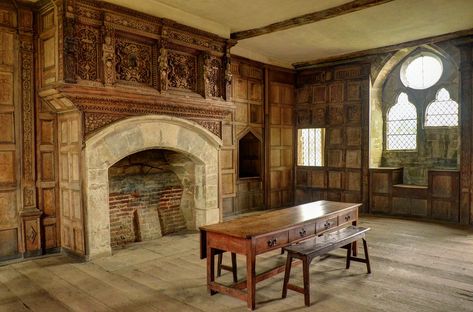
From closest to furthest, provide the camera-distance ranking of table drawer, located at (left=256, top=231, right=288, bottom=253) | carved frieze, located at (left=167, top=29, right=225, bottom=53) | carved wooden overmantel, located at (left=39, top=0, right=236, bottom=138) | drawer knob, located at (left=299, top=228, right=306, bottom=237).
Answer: table drawer, located at (left=256, top=231, right=288, bottom=253) < drawer knob, located at (left=299, top=228, right=306, bottom=237) < carved wooden overmantel, located at (left=39, top=0, right=236, bottom=138) < carved frieze, located at (left=167, top=29, right=225, bottom=53)

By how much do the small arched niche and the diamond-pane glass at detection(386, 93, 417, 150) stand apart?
2.96 m

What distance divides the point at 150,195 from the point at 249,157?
2959 millimetres

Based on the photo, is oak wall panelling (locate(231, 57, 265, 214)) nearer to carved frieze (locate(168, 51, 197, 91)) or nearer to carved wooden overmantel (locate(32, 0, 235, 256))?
carved frieze (locate(168, 51, 197, 91))

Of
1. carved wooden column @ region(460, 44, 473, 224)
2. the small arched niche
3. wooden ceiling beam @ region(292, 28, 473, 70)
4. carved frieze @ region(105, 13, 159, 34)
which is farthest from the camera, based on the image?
the small arched niche

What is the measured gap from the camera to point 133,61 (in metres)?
5.29

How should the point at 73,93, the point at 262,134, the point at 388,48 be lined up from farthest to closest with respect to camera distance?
the point at 262,134, the point at 388,48, the point at 73,93

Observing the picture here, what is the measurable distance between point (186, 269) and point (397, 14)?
4.92m

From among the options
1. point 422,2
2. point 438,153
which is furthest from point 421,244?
point 422,2

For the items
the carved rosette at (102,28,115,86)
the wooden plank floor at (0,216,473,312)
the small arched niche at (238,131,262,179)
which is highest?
the carved rosette at (102,28,115,86)

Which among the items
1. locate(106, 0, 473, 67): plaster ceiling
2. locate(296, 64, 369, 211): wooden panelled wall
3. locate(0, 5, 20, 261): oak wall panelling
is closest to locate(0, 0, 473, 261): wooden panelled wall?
locate(0, 5, 20, 261): oak wall panelling

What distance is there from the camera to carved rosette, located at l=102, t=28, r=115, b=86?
191 inches

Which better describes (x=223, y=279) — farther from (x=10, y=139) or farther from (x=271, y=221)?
(x=10, y=139)

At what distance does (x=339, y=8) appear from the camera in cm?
543

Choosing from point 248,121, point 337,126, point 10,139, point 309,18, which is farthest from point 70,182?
point 337,126
